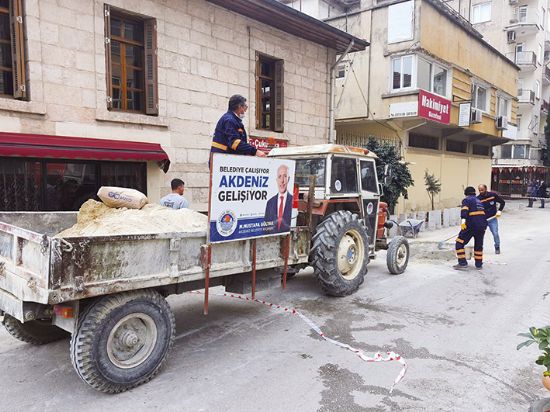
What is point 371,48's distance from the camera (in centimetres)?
1703

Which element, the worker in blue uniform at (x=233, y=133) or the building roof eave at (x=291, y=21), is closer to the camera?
the worker in blue uniform at (x=233, y=133)

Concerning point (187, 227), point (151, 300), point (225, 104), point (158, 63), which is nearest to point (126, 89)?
point (158, 63)

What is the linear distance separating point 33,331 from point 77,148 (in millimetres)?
Answer: 3948

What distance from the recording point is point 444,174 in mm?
20297

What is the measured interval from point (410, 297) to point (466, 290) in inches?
46.4

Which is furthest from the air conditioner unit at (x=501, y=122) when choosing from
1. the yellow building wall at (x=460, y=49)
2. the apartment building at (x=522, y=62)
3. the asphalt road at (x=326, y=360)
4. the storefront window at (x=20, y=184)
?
the storefront window at (x=20, y=184)

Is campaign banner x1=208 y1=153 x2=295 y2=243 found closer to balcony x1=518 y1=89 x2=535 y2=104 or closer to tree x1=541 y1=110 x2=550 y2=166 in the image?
balcony x1=518 y1=89 x2=535 y2=104

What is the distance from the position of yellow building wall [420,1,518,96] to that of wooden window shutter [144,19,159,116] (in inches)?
422

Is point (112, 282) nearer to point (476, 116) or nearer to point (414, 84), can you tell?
point (414, 84)

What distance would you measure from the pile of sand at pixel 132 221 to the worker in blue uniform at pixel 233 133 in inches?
37.3

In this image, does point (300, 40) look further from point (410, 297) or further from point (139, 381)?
point (139, 381)

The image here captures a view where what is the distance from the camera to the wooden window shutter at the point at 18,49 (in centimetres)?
713

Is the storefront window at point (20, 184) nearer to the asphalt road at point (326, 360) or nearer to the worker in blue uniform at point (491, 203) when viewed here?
the asphalt road at point (326, 360)

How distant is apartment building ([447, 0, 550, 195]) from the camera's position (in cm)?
3438
